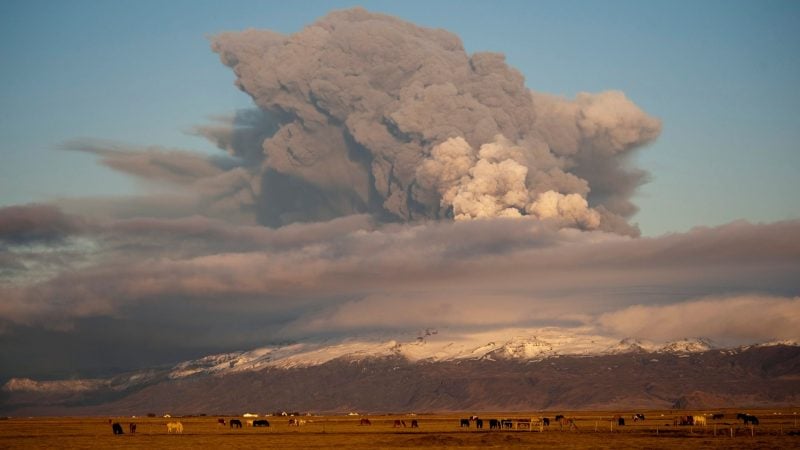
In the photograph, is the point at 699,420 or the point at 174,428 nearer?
the point at 699,420

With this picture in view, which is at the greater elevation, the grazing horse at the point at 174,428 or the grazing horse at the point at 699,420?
the grazing horse at the point at 174,428

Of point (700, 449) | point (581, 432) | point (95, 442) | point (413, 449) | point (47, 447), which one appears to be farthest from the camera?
point (581, 432)

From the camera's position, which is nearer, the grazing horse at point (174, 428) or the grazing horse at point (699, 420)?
the grazing horse at point (699, 420)

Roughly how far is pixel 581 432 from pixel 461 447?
33173 millimetres

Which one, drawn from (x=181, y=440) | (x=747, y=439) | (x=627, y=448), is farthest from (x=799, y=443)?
(x=181, y=440)

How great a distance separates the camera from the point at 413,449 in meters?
105

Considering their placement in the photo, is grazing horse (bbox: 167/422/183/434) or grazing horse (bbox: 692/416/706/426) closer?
grazing horse (bbox: 692/416/706/426)

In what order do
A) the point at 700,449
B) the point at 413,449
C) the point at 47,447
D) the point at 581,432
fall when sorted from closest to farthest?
the point at 700,449
the point at 413,449
the point at 47,447
the point at 581,432

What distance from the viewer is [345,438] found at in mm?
126312

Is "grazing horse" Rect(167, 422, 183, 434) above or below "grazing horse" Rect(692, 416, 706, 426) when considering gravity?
above

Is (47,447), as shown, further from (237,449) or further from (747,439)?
(747,439)

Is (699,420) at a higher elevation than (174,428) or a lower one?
lower

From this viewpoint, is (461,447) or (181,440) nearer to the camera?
(461,447)

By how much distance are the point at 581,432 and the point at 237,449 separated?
4740 cm
